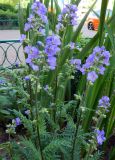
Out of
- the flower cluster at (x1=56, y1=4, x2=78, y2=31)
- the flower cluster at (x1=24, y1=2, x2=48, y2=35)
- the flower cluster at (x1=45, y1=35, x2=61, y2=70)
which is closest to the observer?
the flower cluster at (x1=45, y1=35, x2=61, y2=70)

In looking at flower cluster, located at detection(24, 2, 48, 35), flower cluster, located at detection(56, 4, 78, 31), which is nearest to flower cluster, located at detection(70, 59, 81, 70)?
flower cluster, located at detection(56, 4, 78, 31)

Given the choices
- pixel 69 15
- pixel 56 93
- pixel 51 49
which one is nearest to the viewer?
pixel 51 49

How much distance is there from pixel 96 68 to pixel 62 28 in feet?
1.21

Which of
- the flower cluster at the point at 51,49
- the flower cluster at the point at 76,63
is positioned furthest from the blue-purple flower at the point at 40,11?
the flower cluster at the point at 76,63

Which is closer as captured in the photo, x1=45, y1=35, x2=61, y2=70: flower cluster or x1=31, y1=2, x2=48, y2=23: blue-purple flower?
x1=45, y1=35, x2=61, y2=70: flower cluster

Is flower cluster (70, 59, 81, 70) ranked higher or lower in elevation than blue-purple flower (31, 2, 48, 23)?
lower

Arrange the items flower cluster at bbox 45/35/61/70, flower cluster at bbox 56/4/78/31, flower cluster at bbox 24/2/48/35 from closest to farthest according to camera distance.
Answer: flower cluster at bbox 45/35/61/70, flower cluster at bbox 24/2/48/35, flower cluster at bbox 56/4/78/31

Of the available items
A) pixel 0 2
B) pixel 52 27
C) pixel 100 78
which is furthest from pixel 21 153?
pixel 0 2

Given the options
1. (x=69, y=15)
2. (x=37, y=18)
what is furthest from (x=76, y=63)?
(x=37, y=18)

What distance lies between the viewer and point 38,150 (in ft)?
4.85

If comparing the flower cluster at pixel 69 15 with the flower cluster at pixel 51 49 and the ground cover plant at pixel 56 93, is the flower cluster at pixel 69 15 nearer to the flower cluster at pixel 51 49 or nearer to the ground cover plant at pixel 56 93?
the ground cover plant at pixel 56 93

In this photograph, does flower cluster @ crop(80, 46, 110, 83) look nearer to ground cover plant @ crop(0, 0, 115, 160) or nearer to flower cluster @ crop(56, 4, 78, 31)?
ground cover plant @ crop(0, 0, 115, 160)

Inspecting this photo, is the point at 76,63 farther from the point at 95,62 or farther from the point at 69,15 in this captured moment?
the point at 95,62

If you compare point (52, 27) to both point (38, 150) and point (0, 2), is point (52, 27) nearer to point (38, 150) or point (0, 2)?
point (38, 150)
